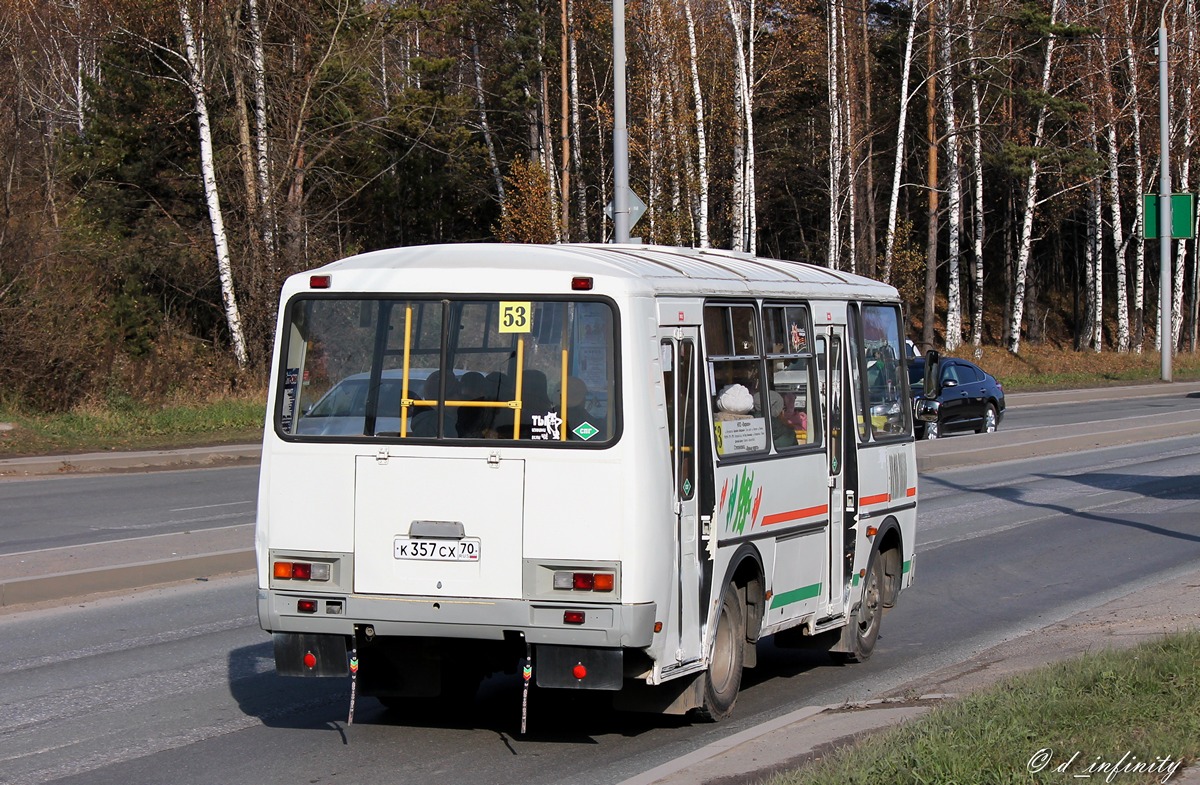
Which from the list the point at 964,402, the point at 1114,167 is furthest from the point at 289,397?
the point at 1114,167

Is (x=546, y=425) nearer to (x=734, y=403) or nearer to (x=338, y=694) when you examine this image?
(x=734, y=403)

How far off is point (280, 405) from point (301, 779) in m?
1.92

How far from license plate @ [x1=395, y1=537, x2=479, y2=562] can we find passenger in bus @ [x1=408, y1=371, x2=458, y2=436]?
0.55 metres

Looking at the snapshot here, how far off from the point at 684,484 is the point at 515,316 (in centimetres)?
122

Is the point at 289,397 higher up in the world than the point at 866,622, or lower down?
higher up

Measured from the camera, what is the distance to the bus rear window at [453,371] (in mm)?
7133

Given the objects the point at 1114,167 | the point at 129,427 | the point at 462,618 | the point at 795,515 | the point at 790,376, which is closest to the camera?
the point at 462,618

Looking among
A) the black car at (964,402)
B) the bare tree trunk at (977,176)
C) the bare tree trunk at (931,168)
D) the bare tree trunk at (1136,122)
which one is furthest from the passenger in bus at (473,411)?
the bare tree trunk at (1136,122)

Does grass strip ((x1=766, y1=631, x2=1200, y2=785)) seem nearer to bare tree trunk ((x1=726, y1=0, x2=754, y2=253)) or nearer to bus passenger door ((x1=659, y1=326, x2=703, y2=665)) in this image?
bus passenger door ((x1=659, y1=326, x2=703, y2=665))

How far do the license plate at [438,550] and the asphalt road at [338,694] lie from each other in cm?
104

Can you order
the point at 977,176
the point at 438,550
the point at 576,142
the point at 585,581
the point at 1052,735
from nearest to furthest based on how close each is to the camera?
the point at 1052,735 < the point at 585,581 < the point at 438,550 < the point at 576,142 < the point at 977,176

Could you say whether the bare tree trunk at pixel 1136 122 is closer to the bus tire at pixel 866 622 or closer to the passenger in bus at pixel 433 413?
the bus tire at pixel 866 622

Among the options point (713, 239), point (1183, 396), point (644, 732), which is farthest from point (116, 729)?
point (713, 239)

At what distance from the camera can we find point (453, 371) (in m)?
7.32
